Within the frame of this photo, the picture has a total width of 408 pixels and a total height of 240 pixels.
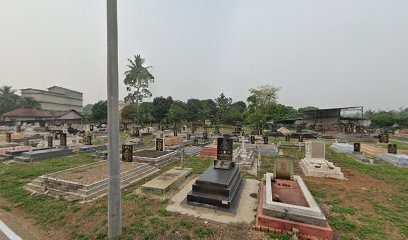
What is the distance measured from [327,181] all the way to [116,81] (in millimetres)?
10297

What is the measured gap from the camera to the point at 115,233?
15.5 feet

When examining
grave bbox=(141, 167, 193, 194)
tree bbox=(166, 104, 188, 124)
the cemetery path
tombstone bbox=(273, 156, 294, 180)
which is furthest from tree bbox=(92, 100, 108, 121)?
tombstone bbox=(273, 156, 294, 180)

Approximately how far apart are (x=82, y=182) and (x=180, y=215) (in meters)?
4.76

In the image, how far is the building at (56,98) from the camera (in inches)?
2990

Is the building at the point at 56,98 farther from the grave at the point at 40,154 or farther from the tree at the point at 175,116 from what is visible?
the grave at the point at 40,154

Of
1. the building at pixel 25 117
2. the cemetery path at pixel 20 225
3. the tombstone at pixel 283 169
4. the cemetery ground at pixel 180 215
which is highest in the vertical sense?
the building at pixel 25 117

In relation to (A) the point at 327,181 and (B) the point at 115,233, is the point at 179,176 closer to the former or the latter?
(B) the point at 115,233

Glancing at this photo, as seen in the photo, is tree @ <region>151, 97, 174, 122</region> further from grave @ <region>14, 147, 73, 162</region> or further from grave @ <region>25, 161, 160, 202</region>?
grave @ <region>25, 161, 160, 202</region>

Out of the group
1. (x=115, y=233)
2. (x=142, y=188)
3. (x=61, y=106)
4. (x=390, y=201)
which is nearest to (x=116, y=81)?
(x=115, y=233)

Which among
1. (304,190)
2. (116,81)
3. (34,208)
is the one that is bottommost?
(34,208)

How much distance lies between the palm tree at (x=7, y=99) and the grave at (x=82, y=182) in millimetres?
70378

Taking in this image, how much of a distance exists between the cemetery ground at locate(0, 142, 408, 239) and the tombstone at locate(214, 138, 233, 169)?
309cm

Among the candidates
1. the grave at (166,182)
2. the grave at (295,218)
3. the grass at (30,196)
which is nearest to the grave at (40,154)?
the grass at (30,196)

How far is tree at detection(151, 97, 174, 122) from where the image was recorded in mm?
53188
